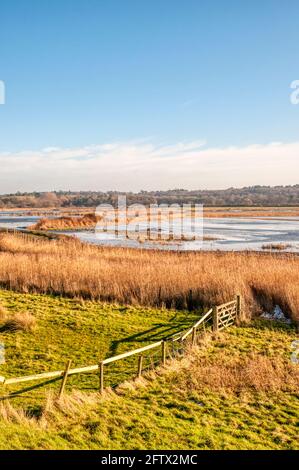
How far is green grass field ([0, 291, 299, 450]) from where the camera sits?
8.36m

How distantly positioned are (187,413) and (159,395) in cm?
115

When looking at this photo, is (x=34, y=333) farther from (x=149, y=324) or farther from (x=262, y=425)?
(x=262, y=425)

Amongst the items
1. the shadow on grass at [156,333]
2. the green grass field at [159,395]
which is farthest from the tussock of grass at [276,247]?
the shadow on grass at [156,333]

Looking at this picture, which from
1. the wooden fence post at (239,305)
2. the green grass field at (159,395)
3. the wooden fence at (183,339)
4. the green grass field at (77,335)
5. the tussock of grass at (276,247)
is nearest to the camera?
the green grass field at (159,395)

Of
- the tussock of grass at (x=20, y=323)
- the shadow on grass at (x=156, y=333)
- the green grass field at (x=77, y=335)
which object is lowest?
the shadow on grass at (x=156, y=333)

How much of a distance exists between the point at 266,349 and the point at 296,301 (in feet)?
16.4

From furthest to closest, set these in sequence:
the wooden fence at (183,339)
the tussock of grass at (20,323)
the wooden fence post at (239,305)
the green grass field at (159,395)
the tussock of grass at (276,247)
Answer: the tussock of grass at (276,247), the wooden fence post at (239,305), the tussock of grass at (20,323), the wooden fence at (183,339), the green grass field at (159,395)

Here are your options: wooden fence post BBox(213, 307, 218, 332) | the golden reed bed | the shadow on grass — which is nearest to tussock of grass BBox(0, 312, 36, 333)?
the shadow on grass

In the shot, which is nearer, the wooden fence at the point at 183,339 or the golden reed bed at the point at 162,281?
the wooden fence at the point at 183,339

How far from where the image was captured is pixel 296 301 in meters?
19.1

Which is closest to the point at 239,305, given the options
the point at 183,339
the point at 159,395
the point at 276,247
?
the point at 183,339

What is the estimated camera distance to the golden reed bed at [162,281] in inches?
816

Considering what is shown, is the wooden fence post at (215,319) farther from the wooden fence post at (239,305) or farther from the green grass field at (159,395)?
the wooden fence post at (239,305)

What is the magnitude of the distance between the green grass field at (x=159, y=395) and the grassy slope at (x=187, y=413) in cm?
2
